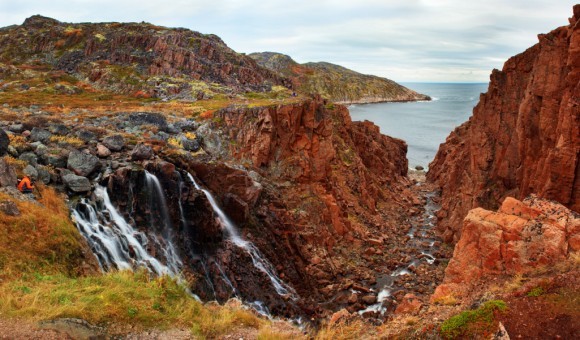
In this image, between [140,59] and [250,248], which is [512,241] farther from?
[140,59]

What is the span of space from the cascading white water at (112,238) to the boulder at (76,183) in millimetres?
651

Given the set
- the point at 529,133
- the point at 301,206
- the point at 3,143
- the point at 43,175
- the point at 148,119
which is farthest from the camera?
the point at 148,119

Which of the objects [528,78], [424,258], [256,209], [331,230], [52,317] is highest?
[528,78]

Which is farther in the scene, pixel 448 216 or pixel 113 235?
pixel 448 216

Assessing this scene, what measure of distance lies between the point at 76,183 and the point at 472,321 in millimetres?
21164

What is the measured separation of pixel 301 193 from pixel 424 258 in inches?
473

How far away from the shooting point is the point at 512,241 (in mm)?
19125

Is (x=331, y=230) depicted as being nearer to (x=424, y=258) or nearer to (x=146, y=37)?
(x=424, y=258)

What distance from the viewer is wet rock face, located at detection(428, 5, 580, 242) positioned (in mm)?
26047

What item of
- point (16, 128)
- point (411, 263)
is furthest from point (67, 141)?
point (411, 263)

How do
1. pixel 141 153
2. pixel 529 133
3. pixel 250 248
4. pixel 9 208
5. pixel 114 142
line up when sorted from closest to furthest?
pixel 9 208 < pixel 141 153 < pixel 250 248 < pixel 114 142 < pixel 529 133

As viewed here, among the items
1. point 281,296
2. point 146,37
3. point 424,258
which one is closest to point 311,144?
point 424,258

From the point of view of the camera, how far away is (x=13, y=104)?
133 ft

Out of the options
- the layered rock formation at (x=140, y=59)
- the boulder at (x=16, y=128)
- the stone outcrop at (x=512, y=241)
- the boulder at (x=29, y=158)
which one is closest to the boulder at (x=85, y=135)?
the boulder at (x=16, y=128)
